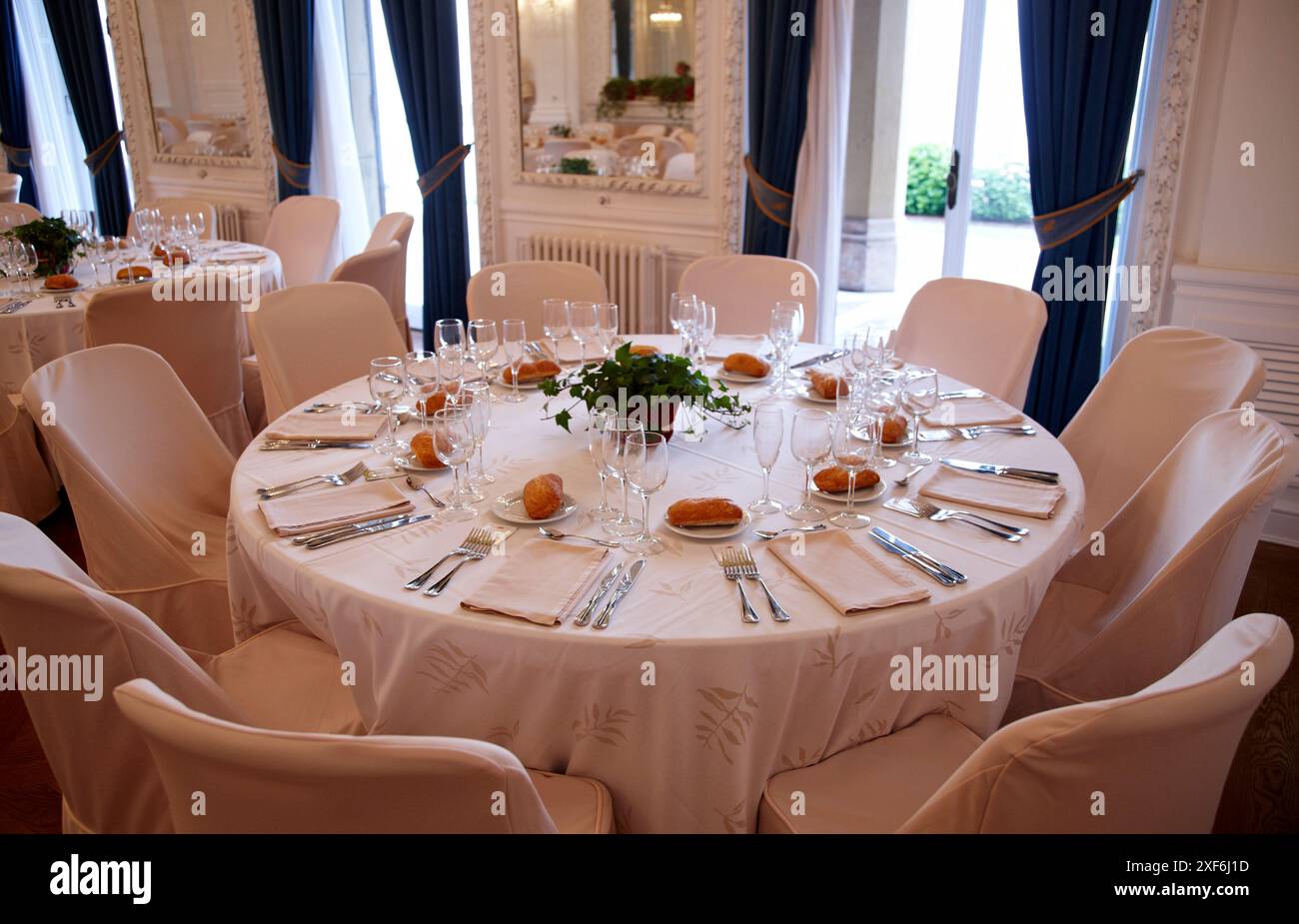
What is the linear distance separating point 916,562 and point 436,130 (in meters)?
4.39

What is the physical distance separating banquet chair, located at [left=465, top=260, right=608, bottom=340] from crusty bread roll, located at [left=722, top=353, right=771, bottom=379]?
3.33 feet

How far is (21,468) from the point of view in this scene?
356cm

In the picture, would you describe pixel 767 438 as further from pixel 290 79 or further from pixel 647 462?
pixel 290 79

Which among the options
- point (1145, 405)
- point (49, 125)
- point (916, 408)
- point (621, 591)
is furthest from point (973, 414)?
point (49, 125)

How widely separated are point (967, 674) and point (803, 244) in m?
3.00

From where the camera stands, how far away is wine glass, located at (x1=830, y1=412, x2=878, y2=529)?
1.77 meters

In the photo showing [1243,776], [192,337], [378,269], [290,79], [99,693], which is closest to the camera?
[99,693]

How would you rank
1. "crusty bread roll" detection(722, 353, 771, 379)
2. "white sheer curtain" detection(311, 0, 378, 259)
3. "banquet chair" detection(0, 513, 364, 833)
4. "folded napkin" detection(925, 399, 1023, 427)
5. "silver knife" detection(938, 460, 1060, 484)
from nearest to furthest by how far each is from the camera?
1. "banquet chair" detection(0, 513, 364, 833)
2. "silver knife" detection(938, 460, 1060, 484)
3. "folded napkin" detection(925, 399, 1023, 427)
4. "crusty bread roll" detection(722, 353, 771, 379)
5. "white sheer curtain" detection(311, 0, 378, 259)

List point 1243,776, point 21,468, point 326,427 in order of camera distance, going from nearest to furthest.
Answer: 1. point 326,427
2. point 1243,776
3. point 21,468

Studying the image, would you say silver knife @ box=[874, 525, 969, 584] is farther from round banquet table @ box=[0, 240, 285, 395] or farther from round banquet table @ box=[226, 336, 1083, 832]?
round banquet table @ box=[0, 240, 285, 395]

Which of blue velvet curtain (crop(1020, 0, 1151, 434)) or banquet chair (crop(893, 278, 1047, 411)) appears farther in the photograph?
blue velvet curtain (crop(1020, 0, 1151, 434))

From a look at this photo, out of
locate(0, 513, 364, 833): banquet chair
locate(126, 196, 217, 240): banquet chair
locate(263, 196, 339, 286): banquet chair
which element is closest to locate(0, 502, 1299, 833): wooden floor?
locate(0, 513, 364, 833): banquet chair

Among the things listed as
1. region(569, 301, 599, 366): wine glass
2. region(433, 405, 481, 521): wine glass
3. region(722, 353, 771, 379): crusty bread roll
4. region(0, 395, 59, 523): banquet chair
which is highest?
region(569, 301, 599, 366): wine glass

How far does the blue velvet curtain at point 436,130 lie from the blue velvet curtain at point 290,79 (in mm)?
790
